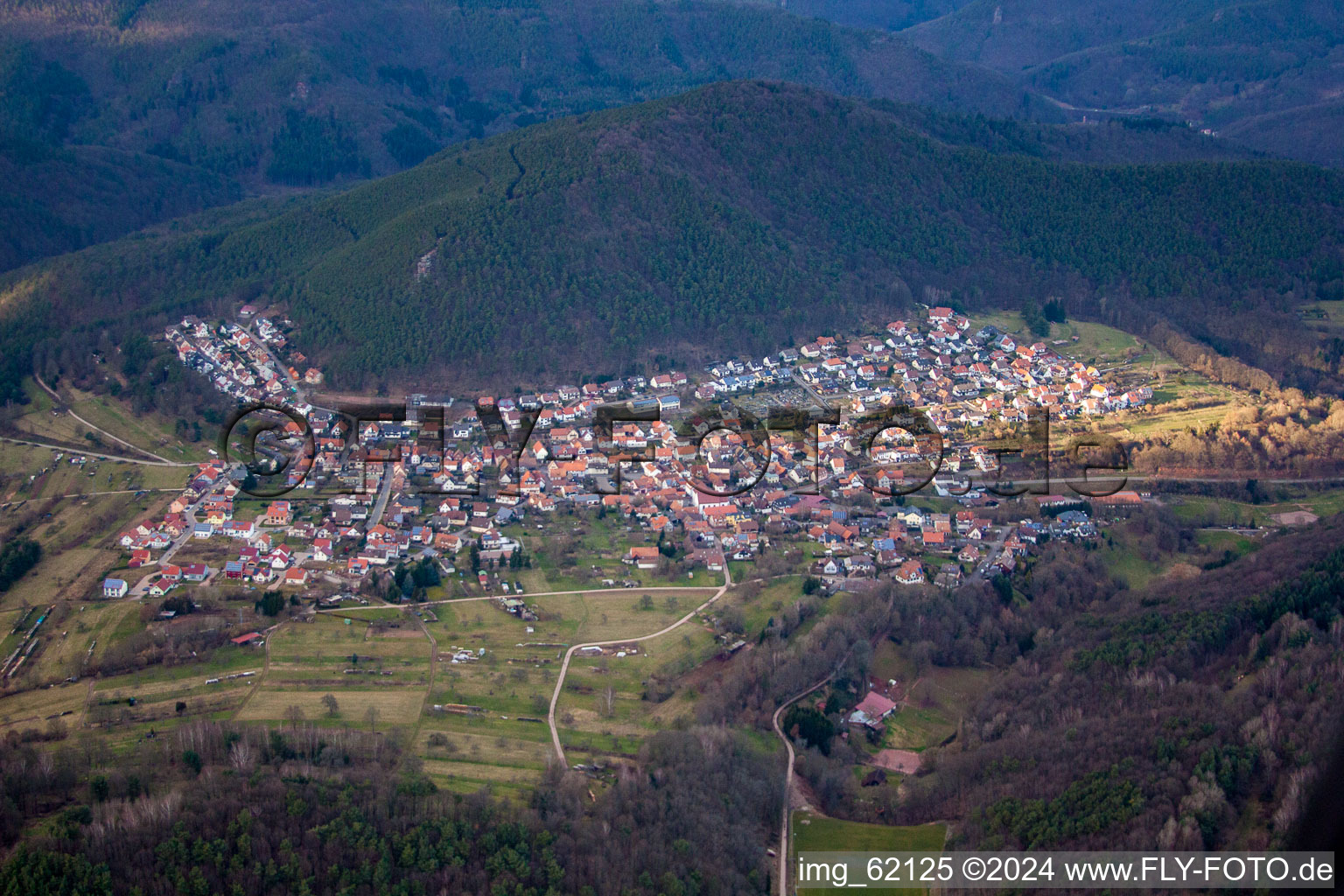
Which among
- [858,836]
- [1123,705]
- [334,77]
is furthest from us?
[334,77]

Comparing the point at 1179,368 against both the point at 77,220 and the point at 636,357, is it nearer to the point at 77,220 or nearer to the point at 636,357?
the point at 636,357

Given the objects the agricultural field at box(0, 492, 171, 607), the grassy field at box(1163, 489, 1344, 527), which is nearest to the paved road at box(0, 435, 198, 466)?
the agricultural field at box(0, 492, 171, 607)

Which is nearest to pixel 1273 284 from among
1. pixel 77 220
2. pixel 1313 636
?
pixel 1313 636

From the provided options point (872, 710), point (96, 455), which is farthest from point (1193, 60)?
point (96, 455)

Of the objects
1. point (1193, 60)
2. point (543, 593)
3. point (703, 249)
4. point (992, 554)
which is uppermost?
point (1193, 60)

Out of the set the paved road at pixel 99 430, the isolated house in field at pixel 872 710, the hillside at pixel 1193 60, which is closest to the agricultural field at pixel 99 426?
the paved road at pixel 99 430

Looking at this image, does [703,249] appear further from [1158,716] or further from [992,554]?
[1158,716]

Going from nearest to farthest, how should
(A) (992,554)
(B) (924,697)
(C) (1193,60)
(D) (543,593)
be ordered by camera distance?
(B) (924,697), (D) (543,593), (A) (992,554), (C) (1193,60)

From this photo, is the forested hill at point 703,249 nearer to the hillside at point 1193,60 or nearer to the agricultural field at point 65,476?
the agricultural field at point 65,476
